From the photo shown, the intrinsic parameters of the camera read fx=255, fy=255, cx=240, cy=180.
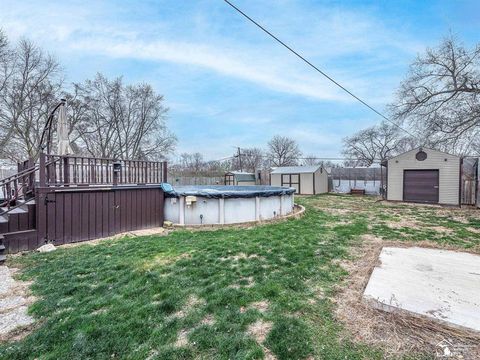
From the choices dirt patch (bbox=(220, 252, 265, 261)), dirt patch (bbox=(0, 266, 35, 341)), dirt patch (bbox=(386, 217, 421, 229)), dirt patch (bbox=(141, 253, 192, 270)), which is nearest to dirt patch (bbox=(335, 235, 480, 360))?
dirt patch (bbox=(220, 252, 265, 261))

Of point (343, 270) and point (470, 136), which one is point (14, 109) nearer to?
point (343, 270)

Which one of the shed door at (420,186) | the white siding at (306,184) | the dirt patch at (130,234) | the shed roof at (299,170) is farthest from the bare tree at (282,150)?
the dirt patch at (130,234)

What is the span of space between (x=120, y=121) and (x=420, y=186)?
80.4 ft

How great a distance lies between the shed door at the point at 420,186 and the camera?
39.9 feet

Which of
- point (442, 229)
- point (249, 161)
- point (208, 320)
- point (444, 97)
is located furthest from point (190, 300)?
point (249, 161)

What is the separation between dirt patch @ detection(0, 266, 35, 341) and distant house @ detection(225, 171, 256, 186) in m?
17.4

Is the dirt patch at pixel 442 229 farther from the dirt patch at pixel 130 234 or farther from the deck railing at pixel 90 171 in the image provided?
the deck railing at pixel 90 171

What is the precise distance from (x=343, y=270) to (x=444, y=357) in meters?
1.73

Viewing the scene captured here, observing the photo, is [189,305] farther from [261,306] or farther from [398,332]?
[398,332]

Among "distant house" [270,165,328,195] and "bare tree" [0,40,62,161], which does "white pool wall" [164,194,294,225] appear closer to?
"distant house" [270,165,328,195]

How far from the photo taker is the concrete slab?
230cm

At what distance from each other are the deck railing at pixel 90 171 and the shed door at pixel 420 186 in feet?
40.2

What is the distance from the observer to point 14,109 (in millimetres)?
16109

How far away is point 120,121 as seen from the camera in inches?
972
